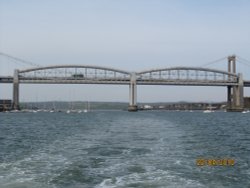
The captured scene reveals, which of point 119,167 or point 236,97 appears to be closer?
point 119,167

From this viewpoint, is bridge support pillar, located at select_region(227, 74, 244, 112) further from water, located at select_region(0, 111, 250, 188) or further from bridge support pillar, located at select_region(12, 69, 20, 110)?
water, located at select_region(0, 111, 250, 188)

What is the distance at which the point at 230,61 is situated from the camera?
7431 inches

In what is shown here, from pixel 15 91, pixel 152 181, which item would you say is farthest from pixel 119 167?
pixel 15 91

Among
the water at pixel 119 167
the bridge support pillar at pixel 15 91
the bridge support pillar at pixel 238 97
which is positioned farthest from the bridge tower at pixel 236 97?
the water at pixel 119 167

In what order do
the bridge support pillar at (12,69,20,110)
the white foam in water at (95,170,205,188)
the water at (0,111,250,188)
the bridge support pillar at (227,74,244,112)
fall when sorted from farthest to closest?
1. the bridge support pillar at (227,74,244,112)
2. the bridge support pillar at (12,69,20,110)
3. the water at (0,111,250,188)
4. the white foam in water at (95,170,205,188)

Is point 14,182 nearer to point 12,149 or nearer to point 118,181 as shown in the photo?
point 118,181

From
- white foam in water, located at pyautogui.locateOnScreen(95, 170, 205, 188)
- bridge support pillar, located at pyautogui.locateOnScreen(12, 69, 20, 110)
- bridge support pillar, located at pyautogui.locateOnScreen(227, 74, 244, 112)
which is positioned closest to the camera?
white foam in water, located at pyautogui.locateOnScreen(95, 170, 205, 188)

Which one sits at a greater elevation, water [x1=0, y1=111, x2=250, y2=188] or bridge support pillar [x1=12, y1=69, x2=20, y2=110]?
bridge support pillar [x1=12, y1=69, x2=20, y2=110]

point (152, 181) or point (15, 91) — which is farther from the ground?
point (15, 91)

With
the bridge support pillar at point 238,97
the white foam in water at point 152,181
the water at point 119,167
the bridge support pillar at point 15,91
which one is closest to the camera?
the white foam in water at point 152,181

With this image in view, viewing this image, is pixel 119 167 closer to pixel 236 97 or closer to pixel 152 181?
pixel 152 181

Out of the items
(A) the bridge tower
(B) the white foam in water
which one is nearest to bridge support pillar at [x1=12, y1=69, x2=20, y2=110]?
(A) the bridge tower

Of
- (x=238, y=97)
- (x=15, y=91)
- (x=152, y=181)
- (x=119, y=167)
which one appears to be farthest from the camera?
(x=238, y=97)

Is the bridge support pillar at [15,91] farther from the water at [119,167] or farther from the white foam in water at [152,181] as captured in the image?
the white foam in water at [152,181]
